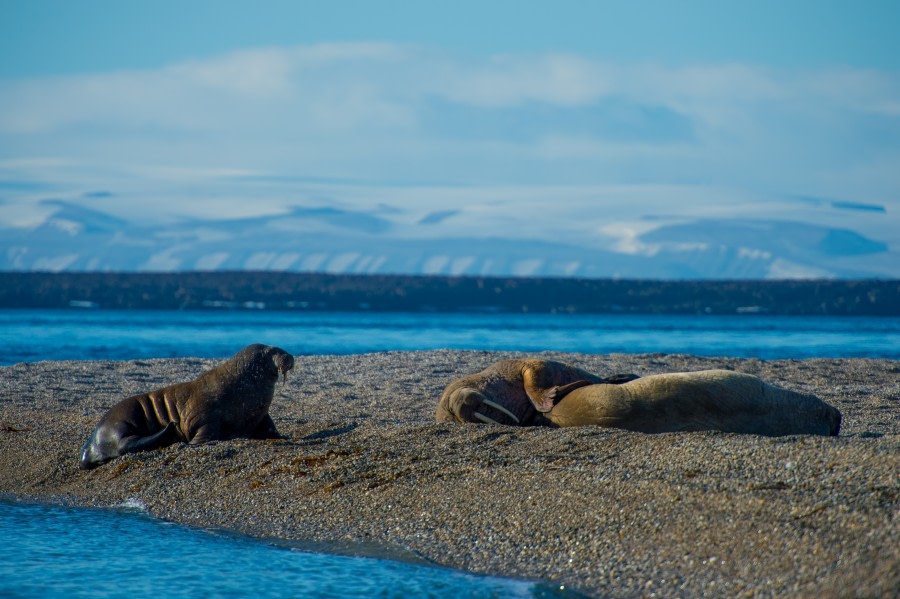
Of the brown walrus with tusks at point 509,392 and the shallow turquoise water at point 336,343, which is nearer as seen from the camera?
the brown walrus with tusks at point 509,392

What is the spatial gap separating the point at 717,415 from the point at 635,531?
2657mm

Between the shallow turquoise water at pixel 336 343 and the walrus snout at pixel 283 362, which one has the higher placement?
the walrus snout at pixel 283 362

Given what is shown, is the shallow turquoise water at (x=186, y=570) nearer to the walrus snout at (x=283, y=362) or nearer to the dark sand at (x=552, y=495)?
the dark sand at (x=552, y=495)

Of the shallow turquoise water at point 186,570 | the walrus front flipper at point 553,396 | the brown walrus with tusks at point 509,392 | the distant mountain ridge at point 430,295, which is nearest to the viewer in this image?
the shallow turquoise water at point 186,570

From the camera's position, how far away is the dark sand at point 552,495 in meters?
5.60

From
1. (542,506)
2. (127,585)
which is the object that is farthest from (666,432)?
(127,585)

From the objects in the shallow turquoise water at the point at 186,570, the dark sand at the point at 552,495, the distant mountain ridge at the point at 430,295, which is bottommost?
the shallow turquoise water at the point at 186,570

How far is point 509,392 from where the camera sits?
10047mm

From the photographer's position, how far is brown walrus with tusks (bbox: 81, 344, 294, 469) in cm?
920

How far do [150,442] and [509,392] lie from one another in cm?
332

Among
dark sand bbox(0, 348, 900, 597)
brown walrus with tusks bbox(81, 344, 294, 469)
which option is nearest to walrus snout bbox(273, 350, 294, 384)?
brown walrus with tusks bbox(81, 344, 294, 469)

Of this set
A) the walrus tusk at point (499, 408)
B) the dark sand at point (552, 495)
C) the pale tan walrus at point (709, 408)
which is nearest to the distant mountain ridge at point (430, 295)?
the walrus tusk at point (499, 408)

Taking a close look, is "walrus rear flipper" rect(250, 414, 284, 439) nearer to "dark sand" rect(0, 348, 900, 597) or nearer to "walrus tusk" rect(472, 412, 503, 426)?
"dark sand" rect(0, 348, 900, 597)

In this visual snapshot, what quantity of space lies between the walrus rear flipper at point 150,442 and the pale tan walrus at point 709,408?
140 inches
